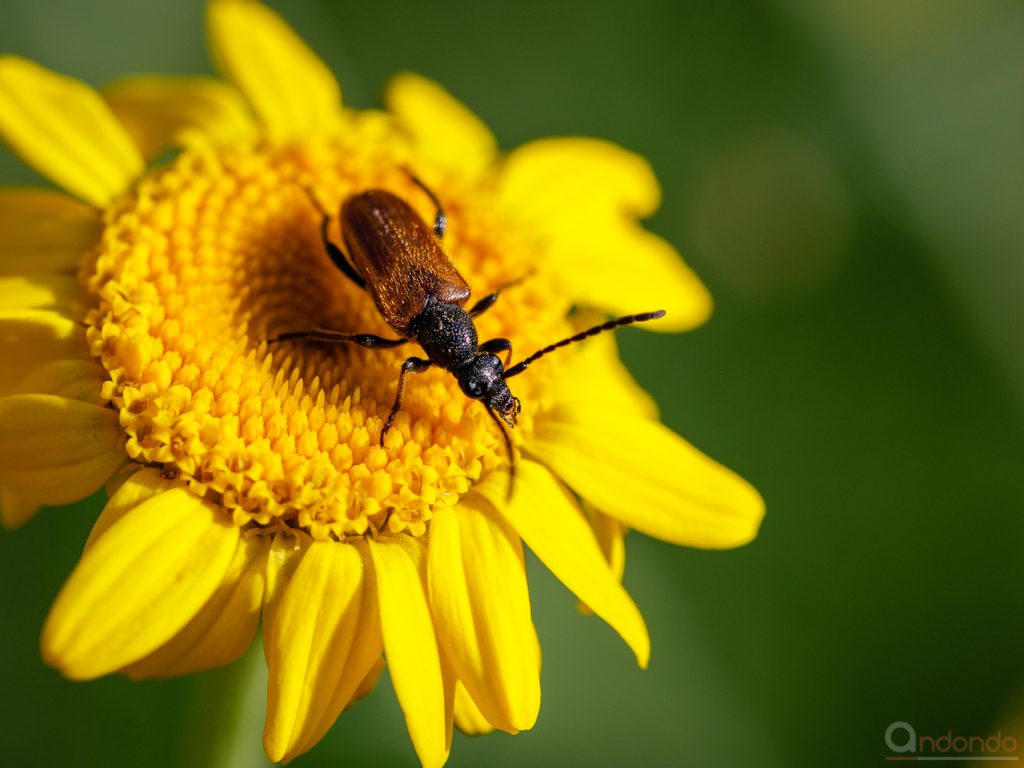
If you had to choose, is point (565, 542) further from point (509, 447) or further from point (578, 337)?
point (578, 337)

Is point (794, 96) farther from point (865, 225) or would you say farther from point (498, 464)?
point (498, 464)

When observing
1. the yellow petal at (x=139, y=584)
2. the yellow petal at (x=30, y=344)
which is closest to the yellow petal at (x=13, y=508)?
the yellow petal at (x=30, y=344)

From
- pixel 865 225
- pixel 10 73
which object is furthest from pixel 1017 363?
pixel 10 73

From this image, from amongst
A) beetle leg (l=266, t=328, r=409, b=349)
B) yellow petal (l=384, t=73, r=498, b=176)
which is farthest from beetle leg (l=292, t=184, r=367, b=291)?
yellow petal (l=384, t=73, r=498, b=176)

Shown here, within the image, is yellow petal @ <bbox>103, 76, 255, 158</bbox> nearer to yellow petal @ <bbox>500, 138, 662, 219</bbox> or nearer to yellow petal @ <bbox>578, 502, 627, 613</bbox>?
yellow petal @ <bbox>500, 138, 662, 219</bbox>

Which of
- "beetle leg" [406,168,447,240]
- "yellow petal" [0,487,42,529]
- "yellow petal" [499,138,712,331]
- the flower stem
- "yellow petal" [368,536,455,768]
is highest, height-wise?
"yellow petal" [499,138,712,331]
